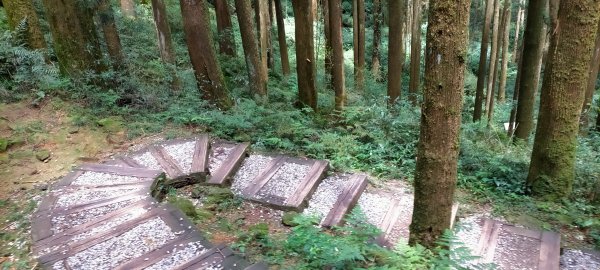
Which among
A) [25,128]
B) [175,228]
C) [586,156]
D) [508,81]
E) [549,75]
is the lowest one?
[508,81]

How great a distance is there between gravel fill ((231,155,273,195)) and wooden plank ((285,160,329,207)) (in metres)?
0.79

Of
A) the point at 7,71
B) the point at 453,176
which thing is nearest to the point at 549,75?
the point at 453,176

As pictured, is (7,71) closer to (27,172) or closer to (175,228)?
(27,172)

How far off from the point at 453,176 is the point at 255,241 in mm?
2174

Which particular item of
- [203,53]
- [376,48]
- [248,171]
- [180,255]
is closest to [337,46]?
[203,53]

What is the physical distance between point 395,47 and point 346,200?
19.0ft

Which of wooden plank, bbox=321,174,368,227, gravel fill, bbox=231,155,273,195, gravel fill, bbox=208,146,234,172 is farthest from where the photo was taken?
gravel fill, bbox=208,146,234,172

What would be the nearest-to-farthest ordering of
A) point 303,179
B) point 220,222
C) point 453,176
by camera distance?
point 453,176 < point 220,222 < point 303,179

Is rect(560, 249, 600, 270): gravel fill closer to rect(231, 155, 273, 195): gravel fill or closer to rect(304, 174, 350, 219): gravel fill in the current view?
rect(304, 174, 350, 219): gravel fill

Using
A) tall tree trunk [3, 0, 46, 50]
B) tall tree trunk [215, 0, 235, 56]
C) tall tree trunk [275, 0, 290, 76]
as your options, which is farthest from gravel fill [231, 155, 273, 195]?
tall tree trunk [275, 0, 290, 76]

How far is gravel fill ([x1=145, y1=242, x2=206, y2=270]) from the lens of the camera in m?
3.51

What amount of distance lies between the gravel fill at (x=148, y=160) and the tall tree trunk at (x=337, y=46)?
4546 millimetres

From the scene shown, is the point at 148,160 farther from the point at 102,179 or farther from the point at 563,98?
the point at 563,98

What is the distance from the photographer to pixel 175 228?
4.10 m
